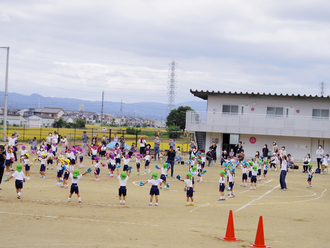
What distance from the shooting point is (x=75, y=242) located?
28.9 feet

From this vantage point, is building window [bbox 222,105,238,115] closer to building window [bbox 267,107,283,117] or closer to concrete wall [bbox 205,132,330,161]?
concrete wall [bbox 205,132,330,161]

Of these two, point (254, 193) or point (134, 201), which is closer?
point (134, 201)

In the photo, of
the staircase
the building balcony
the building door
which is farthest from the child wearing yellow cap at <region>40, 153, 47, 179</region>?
the building door

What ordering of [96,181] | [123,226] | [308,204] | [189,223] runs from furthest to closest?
1. [96,181]
2. [308,204]
3. [189,223]
4. [123,226]

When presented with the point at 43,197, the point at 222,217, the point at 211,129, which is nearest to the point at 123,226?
the point at 222,217

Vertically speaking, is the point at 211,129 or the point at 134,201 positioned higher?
the point at 211,129

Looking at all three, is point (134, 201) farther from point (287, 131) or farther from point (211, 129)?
point (287, 131)

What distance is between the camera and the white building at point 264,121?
33.7m

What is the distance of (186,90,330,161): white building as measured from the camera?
111ft

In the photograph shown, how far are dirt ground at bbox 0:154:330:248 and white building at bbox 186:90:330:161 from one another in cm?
1460

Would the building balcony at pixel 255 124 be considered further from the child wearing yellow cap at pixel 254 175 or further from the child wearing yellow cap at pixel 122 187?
the child wearing yellow cap at pixel 122 187

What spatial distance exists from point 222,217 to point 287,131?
2284cm

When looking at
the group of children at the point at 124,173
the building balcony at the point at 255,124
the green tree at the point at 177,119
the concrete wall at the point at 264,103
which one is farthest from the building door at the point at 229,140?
the green tree at the point at 177,119

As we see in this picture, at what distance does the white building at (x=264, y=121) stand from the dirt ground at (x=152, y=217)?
575 inches
